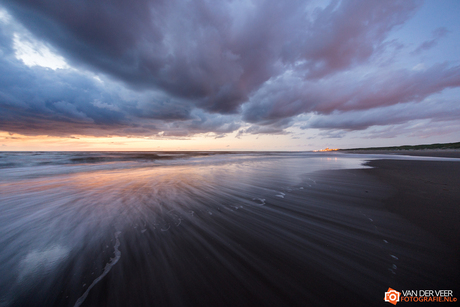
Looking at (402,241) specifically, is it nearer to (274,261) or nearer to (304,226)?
(304,226)

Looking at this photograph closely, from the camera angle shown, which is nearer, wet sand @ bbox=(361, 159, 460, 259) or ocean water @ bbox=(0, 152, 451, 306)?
ocean water @ bbox=(0, 152, 451, 306)

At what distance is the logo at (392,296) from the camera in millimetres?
2236

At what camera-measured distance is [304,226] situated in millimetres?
4250

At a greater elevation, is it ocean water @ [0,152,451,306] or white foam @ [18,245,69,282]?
ocean water @ [0,152,451,306]

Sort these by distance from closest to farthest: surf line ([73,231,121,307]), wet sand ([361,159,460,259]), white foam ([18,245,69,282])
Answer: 1. surf line ([73,231,121,307])
2. white foam ([18,245,69,282])
3. wet sand ([361,159,460,259])

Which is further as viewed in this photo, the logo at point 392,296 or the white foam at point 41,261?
the white foam at point 41,261

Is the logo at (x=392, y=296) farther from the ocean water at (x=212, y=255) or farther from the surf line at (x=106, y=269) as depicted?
the surf line at (x=106, y=269)

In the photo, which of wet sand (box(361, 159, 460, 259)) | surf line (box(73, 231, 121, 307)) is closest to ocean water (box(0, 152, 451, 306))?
surf line (box(73, 231, 121, 307))

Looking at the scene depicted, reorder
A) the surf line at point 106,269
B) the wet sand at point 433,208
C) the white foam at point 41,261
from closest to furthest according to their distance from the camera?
1. the surf line at point 106,269
2. the white foam at point 41,261
3. the wet sand at point 433,208

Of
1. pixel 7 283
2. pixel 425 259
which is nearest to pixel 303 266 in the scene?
pixel 425 259
